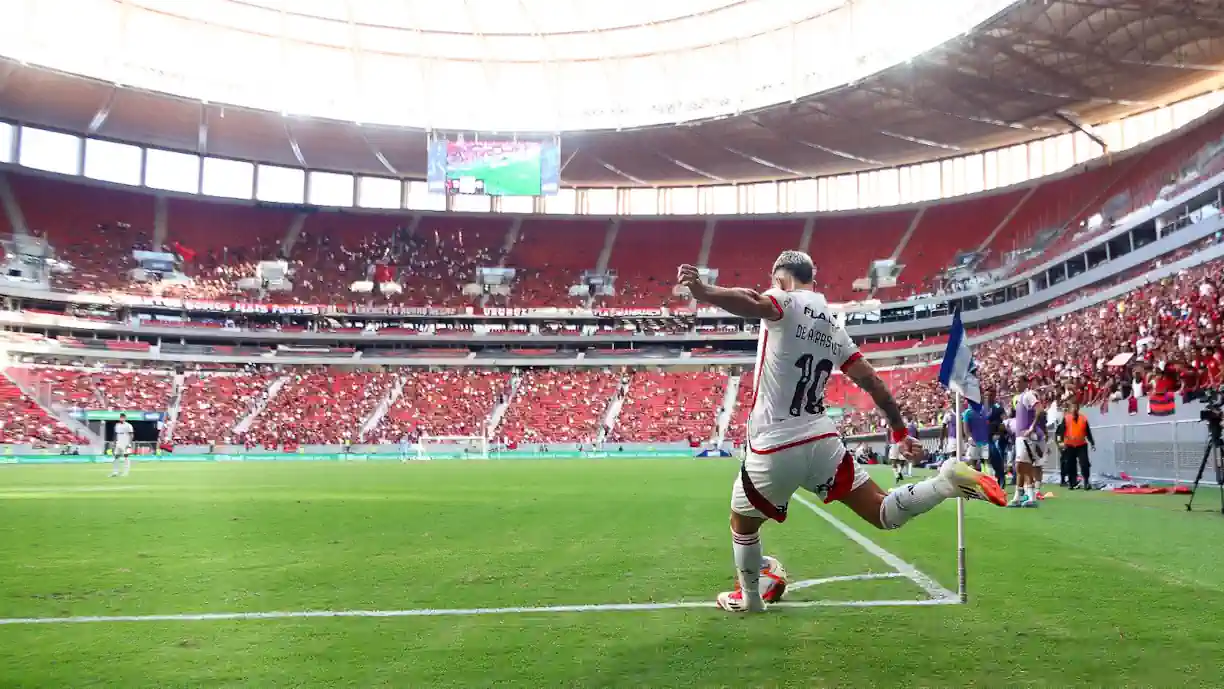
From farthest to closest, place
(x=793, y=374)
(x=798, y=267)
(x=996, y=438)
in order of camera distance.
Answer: (x=996, y=438) < (x=798, y=267) < (x=793, y=374)

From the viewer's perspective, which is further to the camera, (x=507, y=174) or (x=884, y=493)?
(x=507, y=174)

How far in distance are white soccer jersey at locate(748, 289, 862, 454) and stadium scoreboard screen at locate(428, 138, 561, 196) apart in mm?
43826

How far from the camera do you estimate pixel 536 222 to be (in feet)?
207

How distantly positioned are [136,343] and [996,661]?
57.7m

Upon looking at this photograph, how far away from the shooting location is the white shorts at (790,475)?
4812 mm

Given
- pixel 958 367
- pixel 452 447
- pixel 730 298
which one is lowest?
pixel 452 447

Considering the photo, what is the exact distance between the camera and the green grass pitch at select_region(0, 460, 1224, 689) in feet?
12.6

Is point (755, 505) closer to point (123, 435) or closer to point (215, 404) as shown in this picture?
point (123, 435)

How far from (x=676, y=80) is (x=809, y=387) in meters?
44.7

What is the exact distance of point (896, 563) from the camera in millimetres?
7094

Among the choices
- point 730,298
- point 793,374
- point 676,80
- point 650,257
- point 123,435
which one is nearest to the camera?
point 730,298

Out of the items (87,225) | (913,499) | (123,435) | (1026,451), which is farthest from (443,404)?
(913,499)

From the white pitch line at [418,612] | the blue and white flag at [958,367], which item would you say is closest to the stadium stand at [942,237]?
the blue and white flag at [958,367]

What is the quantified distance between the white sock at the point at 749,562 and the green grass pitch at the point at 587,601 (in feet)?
0.81
